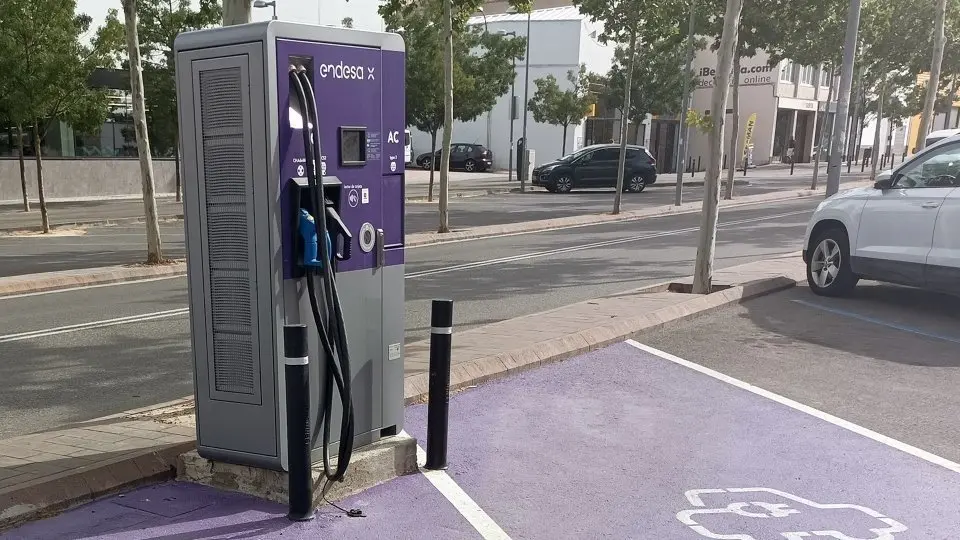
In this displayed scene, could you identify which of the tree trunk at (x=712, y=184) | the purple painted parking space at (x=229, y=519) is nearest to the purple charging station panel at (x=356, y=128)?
the purple painted parking space at (x=229, y=519)

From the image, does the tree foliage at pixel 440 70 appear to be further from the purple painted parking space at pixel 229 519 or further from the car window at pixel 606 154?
the purple painted parking space at pixel 229 519

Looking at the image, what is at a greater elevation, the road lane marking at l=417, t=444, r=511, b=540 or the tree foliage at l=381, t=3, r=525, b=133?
the tree foliage at l=381, t=3, r=525, b=133

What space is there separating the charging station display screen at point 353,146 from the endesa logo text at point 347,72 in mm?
254

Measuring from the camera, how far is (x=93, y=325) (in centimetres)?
866

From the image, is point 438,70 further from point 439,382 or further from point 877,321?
point 439,382

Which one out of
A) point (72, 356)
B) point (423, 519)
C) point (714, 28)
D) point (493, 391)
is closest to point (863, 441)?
point (493, 391)

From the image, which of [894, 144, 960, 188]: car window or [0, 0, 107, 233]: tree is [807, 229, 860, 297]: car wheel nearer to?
[894, 144, 960, 188]: car window

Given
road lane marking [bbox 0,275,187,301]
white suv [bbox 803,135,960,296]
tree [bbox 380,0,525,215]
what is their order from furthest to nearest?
tree [bbox 380,0,525,215] → road lane marking [bbox 0,275,187,301] → white suv [bbox 803,135,960,296]

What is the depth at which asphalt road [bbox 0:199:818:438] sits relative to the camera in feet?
20.6

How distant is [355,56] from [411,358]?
10.7ft

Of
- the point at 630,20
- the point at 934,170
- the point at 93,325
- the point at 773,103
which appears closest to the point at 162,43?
the point at 630,20

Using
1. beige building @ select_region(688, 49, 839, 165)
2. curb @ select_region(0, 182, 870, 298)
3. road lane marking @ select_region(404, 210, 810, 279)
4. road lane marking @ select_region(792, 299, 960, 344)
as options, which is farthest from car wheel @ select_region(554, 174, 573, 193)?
road lane marking @ select_region(792, 299, 960, 344)

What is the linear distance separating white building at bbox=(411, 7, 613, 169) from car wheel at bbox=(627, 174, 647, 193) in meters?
12.5

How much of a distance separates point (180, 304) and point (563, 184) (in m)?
22.5
